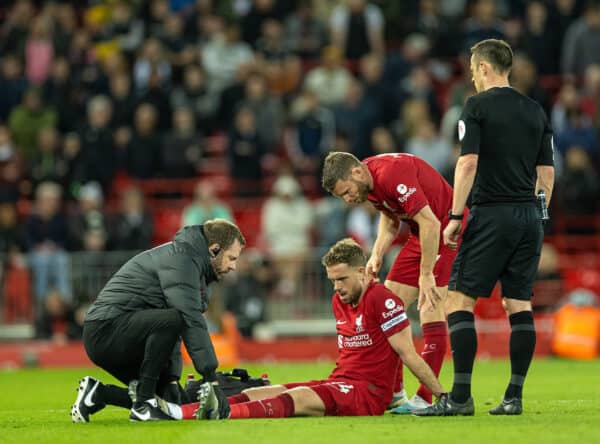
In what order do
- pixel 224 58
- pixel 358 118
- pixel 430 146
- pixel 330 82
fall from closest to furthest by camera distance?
pixel 430 146 < pixel 358 118 < pixel 330 82 < pixel 224 58

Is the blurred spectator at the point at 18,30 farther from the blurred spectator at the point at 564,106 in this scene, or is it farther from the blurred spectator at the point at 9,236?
the blurred spectator at the point at 564,106

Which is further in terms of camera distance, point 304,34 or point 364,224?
point 304,34

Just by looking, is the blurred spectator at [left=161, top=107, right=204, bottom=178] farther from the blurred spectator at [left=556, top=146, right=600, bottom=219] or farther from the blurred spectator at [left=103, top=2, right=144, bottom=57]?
the blurred spectator at [left=556, top=146, right=600, bottom=219]

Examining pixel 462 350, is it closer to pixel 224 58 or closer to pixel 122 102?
pixel 122 102

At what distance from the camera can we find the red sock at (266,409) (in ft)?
29.5

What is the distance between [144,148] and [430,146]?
14.9 feet

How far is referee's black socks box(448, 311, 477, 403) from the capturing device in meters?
8.91

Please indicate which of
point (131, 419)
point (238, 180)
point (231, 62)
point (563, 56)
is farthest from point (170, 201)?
point (131, 419)

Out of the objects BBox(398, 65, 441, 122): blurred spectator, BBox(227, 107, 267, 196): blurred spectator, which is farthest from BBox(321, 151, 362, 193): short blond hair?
BBox(398, 65, 441, 122): blurred spectator

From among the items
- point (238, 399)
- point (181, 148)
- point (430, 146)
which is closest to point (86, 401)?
point (238, 399)

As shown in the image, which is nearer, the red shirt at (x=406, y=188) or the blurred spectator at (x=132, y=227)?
the red shirt at (x=406, y=188)

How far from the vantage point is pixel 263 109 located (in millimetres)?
20328

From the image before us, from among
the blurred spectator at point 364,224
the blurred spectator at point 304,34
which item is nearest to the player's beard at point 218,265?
the blurred spectator at point 364,224

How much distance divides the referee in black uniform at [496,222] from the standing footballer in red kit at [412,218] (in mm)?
256
